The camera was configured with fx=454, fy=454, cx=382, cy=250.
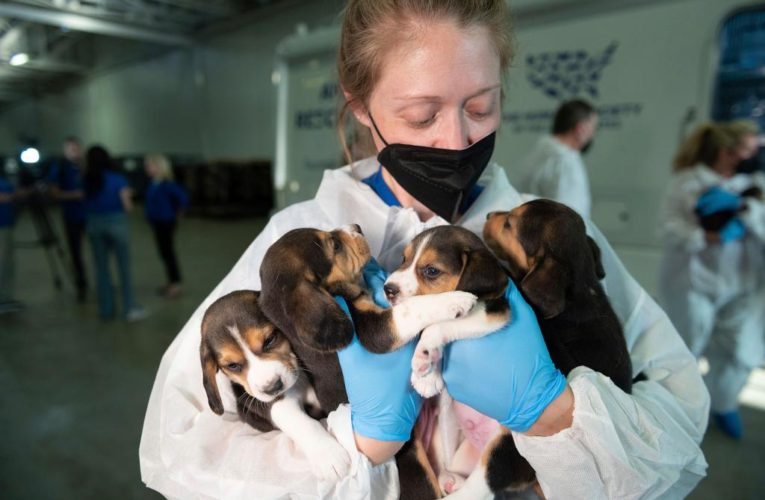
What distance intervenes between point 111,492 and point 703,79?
20.0ft

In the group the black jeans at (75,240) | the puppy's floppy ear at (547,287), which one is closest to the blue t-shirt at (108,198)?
the black jeans at (75,240)

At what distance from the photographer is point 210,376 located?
155cm

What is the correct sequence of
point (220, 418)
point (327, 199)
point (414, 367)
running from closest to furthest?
point (414, 367) → point (220, 418) → point (327, 199)

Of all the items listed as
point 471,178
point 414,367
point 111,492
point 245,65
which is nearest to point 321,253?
point 414,367

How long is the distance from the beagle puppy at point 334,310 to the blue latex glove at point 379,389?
2.0 inches

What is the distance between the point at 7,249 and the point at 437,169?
244cm

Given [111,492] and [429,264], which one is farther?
[111,492]

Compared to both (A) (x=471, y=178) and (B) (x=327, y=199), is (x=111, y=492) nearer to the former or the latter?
(B) (x=327, y=199)

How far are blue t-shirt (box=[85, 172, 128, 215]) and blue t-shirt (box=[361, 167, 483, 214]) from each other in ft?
21.0

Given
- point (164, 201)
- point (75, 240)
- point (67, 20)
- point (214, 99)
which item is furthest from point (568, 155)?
point (214, 99)

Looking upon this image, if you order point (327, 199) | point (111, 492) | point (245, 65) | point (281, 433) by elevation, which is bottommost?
point (111, 492)

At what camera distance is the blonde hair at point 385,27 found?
1.57 m

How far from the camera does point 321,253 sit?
4.91 ft

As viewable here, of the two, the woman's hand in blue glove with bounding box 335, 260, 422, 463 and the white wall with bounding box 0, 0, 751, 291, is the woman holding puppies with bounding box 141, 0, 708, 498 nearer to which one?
the woman's hand in blue glove with bounding box 335, 260, 422, 463
